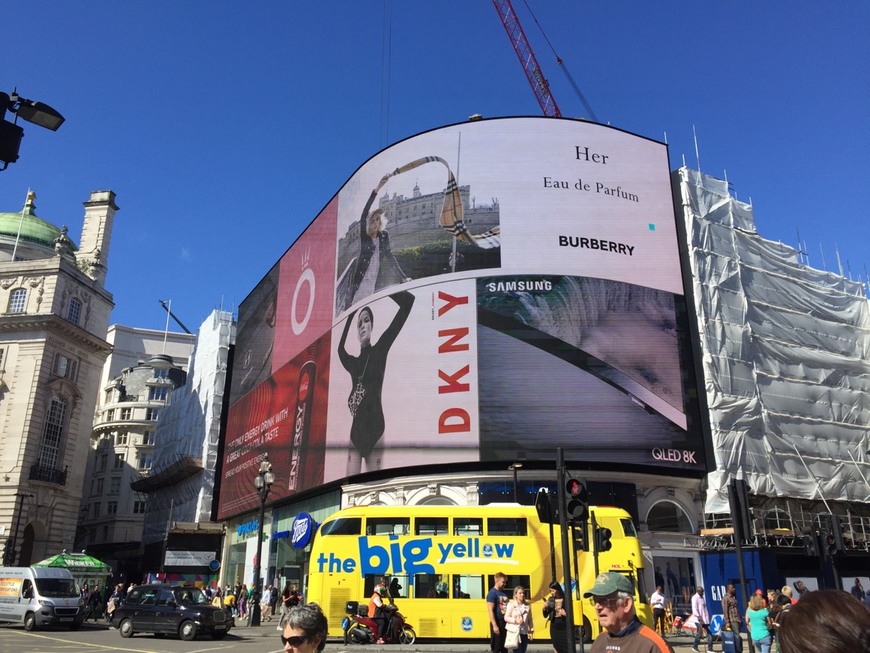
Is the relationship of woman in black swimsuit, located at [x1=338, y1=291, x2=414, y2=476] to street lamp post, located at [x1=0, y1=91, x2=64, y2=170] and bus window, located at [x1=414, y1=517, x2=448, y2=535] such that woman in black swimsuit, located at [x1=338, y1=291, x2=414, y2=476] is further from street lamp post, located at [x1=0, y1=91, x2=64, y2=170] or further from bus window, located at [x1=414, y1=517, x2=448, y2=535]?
street lamp post, located at [x1=0, y1=91, x2=64, y2=170]

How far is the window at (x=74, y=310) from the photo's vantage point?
54500 millimetres

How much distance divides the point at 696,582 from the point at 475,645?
1586cm

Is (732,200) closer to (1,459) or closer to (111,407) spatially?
(1,459)

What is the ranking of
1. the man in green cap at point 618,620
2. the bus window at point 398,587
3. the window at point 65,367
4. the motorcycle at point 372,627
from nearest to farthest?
the man in green cap at point 618,620 → the motorcycle at point 372,627 → the bus window at point 398,587 → the window at point 65,367

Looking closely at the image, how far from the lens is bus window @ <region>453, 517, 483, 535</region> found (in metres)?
20.7

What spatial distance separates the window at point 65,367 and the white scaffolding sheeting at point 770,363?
44393 millimetres

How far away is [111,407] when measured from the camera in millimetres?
85000

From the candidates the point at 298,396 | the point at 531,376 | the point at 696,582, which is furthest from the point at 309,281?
the point at 696,582

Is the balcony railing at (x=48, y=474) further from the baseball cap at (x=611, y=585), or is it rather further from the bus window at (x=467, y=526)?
the baseball cap at (x=611, y=585)

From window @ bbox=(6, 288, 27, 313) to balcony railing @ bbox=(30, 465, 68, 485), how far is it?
11.7 m

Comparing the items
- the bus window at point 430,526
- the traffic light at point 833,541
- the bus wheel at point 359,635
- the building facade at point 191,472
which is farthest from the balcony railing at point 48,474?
the traffic light at point 833,541

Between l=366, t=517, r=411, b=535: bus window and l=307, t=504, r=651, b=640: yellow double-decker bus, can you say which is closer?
l=307, t=504, r=651, b=640: yellow double-decker bus

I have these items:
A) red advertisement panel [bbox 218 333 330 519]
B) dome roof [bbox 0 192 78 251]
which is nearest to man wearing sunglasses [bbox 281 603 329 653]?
red advertisement panel [bbox 218 333 330 519]

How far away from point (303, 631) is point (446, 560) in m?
16.8
